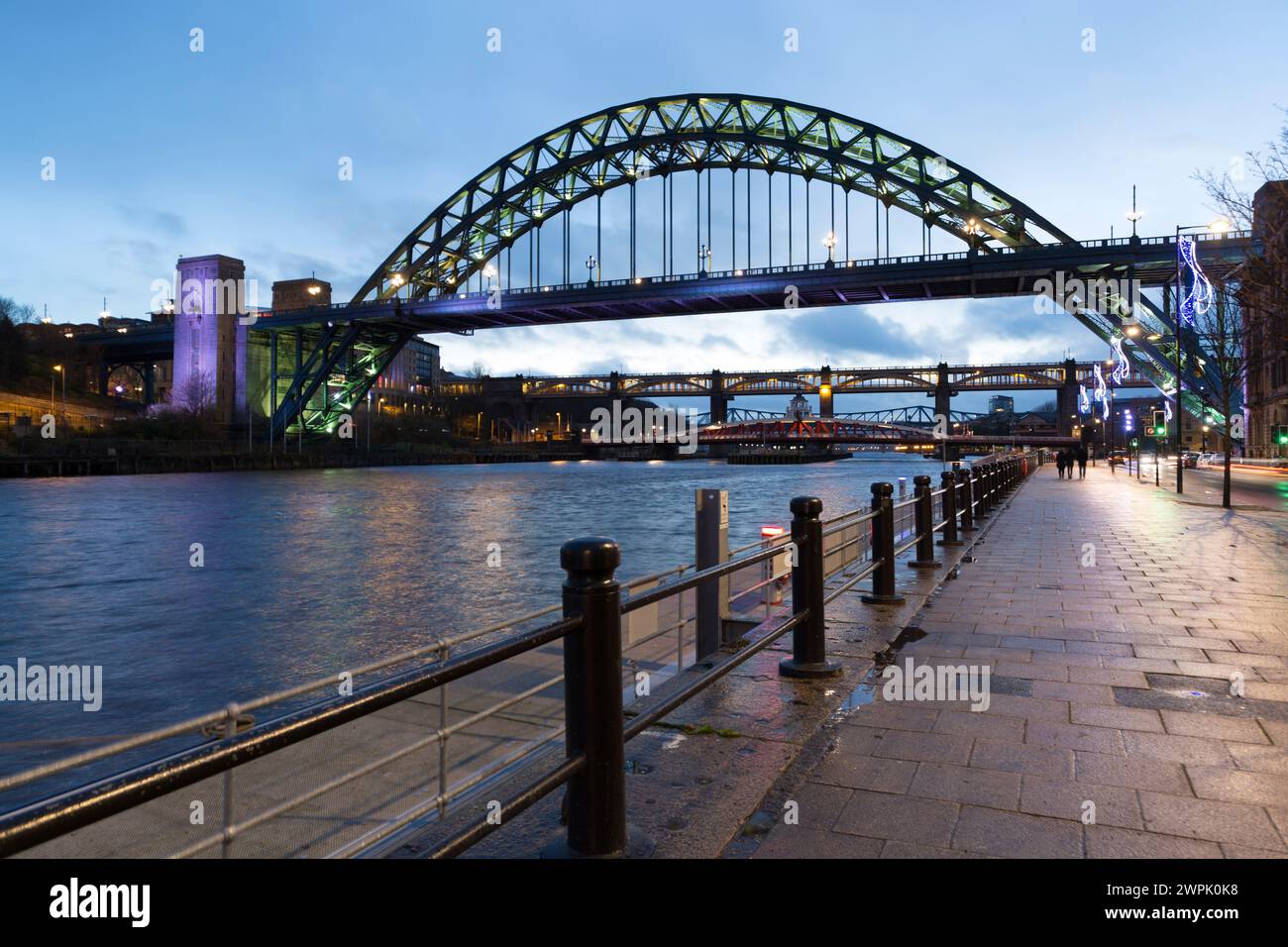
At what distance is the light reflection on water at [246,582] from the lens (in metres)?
9.90

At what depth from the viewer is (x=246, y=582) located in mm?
17203

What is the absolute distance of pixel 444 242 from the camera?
66125 millimetres

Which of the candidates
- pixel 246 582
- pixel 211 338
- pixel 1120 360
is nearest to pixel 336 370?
pixel 211 338

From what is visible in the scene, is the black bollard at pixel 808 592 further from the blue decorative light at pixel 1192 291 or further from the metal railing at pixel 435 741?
the blue decorative light at pixel 1192 291

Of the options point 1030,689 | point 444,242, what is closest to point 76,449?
point 444,242

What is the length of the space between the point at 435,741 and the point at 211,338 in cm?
8186

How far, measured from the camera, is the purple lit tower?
73.6m

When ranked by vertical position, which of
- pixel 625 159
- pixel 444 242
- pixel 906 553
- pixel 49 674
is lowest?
pixel 49 674

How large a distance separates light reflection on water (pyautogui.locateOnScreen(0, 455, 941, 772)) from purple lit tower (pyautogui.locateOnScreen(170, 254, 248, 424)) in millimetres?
37532

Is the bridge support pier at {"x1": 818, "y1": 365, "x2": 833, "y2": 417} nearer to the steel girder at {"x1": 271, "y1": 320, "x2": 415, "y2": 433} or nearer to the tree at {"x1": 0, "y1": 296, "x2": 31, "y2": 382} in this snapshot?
the steel girder at {"x1": 271, "y1": 320, "x2": 415, "y2": 433}

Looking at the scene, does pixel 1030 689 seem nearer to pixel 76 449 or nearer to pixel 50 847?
pixel 50 847

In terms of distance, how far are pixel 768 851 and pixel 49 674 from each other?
10.7 m

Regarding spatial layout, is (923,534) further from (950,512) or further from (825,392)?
(825,392)
